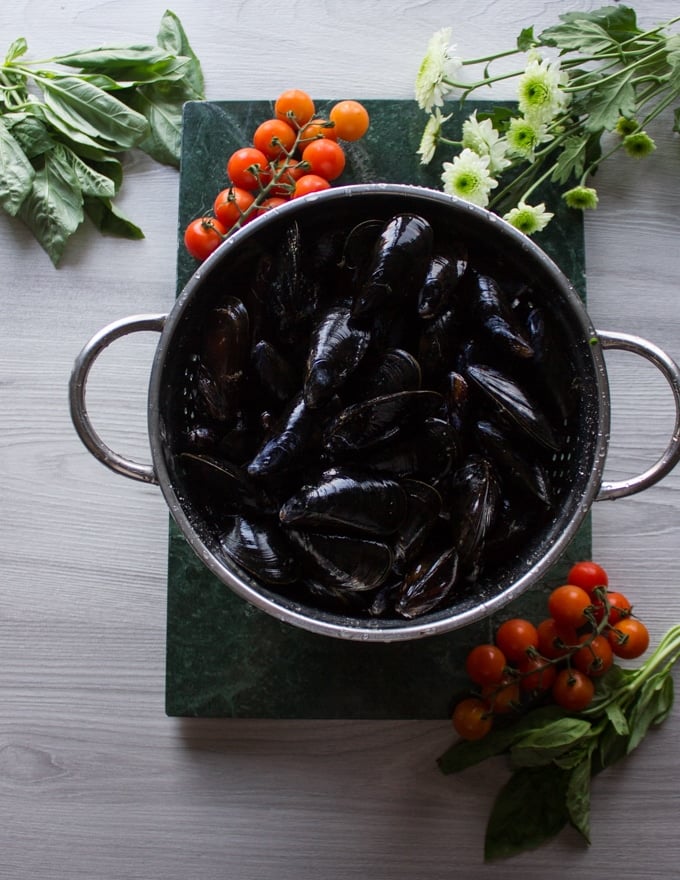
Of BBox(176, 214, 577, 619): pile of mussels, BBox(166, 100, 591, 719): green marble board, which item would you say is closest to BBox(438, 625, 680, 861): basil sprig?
BBox(166, 100, 591, 719): green marble board

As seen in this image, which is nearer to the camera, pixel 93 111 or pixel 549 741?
pixel 549 741

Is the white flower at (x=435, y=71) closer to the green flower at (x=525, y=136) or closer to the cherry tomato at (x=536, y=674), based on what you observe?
the green flower at (x=525, y=136)

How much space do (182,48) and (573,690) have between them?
1.15 meters

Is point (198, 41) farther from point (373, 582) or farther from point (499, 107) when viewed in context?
point (373, 582)

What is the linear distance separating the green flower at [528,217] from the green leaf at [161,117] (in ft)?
1.78

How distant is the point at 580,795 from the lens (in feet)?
3.67

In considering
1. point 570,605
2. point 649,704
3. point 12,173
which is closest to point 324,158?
point 12,173

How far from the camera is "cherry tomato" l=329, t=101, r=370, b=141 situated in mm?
1142

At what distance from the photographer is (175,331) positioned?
958mm

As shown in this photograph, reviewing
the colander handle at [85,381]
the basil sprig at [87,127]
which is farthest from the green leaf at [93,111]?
the colander handle at [85,381]

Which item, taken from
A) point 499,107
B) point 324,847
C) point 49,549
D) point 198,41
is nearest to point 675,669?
point 324,847

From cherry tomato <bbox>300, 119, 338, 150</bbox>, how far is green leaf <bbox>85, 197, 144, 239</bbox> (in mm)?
307

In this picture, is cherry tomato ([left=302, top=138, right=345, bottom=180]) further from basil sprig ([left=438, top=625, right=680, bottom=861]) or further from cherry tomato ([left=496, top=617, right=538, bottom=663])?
basil sprig ([left=438, top=625, right=680, bottom=861])

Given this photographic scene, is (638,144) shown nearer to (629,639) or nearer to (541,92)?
(541,92)
